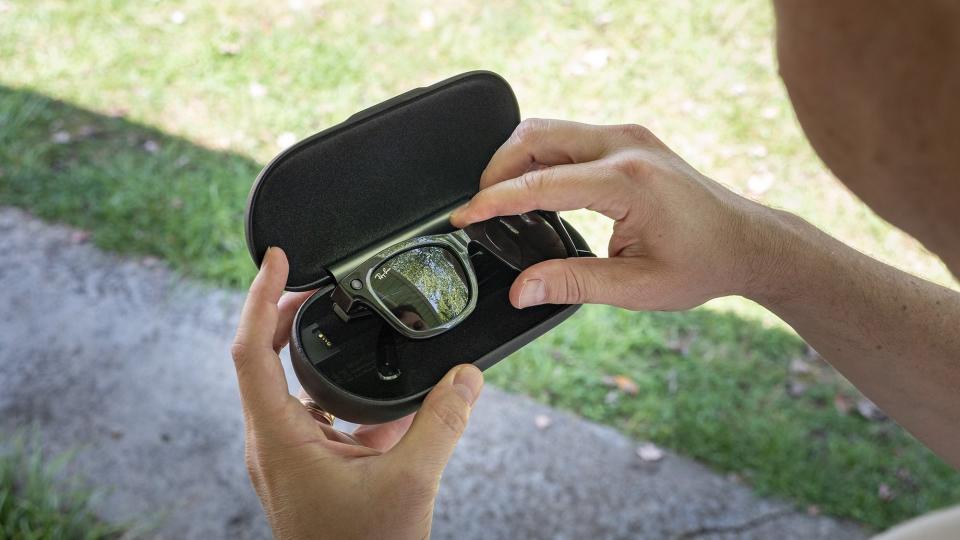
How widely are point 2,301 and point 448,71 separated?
2.40 meters

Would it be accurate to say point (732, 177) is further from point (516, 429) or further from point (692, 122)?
point (516, 429)

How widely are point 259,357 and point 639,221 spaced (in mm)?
819

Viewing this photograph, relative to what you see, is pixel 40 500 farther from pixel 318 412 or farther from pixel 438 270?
pixel 438 270

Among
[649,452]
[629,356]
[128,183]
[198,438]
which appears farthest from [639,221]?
[128,183]

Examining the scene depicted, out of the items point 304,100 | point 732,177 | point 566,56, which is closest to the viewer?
point 732,177

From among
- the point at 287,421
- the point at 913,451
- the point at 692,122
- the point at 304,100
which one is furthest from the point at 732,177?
the point at 287,421

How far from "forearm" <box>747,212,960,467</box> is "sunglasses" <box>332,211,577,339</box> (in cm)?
51

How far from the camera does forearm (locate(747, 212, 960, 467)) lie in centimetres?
151

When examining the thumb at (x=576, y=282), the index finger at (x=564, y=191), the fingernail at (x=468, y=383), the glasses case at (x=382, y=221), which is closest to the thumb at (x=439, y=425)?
the fingernail at (x=468, y=383)

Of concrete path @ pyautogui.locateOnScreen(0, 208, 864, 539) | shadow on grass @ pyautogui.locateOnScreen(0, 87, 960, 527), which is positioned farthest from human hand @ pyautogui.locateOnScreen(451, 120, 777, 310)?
shadow on grass @ pyautogui.locateOnScreen(0, 87, 960, 527)

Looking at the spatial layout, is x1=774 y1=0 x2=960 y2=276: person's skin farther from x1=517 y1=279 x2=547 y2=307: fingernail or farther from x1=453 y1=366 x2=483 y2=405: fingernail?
x1=517 y1=279 x2=547 y2=307: fingernail

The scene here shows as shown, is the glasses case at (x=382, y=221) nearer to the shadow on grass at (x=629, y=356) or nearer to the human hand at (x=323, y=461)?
the human hand at (x=323, y=461)

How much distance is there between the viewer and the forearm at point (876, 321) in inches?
59.5

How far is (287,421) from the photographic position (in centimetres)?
136
